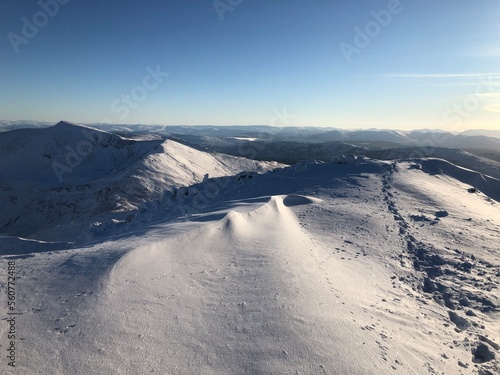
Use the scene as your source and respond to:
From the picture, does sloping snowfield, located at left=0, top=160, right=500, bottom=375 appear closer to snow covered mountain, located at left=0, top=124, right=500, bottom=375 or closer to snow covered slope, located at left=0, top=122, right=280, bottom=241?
snow covered mountain, located at left=0, top=124, right=500, bottom=375

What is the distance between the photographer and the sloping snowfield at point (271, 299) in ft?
12.5

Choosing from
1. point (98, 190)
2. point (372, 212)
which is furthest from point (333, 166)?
point (98, 190)

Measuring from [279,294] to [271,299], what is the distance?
0.22m

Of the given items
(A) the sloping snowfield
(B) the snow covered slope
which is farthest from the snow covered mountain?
(B) the snow covered slope

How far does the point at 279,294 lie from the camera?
5277mm

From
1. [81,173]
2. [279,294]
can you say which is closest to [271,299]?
[279,294]

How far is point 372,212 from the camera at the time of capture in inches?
432

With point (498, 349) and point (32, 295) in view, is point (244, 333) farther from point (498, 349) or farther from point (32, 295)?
point (498, 349)

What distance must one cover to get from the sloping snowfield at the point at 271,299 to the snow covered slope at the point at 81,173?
13.0 meters

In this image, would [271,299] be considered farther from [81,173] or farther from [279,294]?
[81,173]

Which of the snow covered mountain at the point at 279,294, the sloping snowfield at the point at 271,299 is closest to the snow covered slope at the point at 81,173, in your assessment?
the snow covered mountain at the point at 279,294

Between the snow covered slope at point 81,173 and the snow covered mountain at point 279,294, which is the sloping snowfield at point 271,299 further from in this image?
the snow covered slope at point 81,173

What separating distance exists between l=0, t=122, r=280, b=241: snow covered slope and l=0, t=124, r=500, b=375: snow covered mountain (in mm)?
12592

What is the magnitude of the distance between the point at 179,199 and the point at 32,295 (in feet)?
Answer: 32.9
